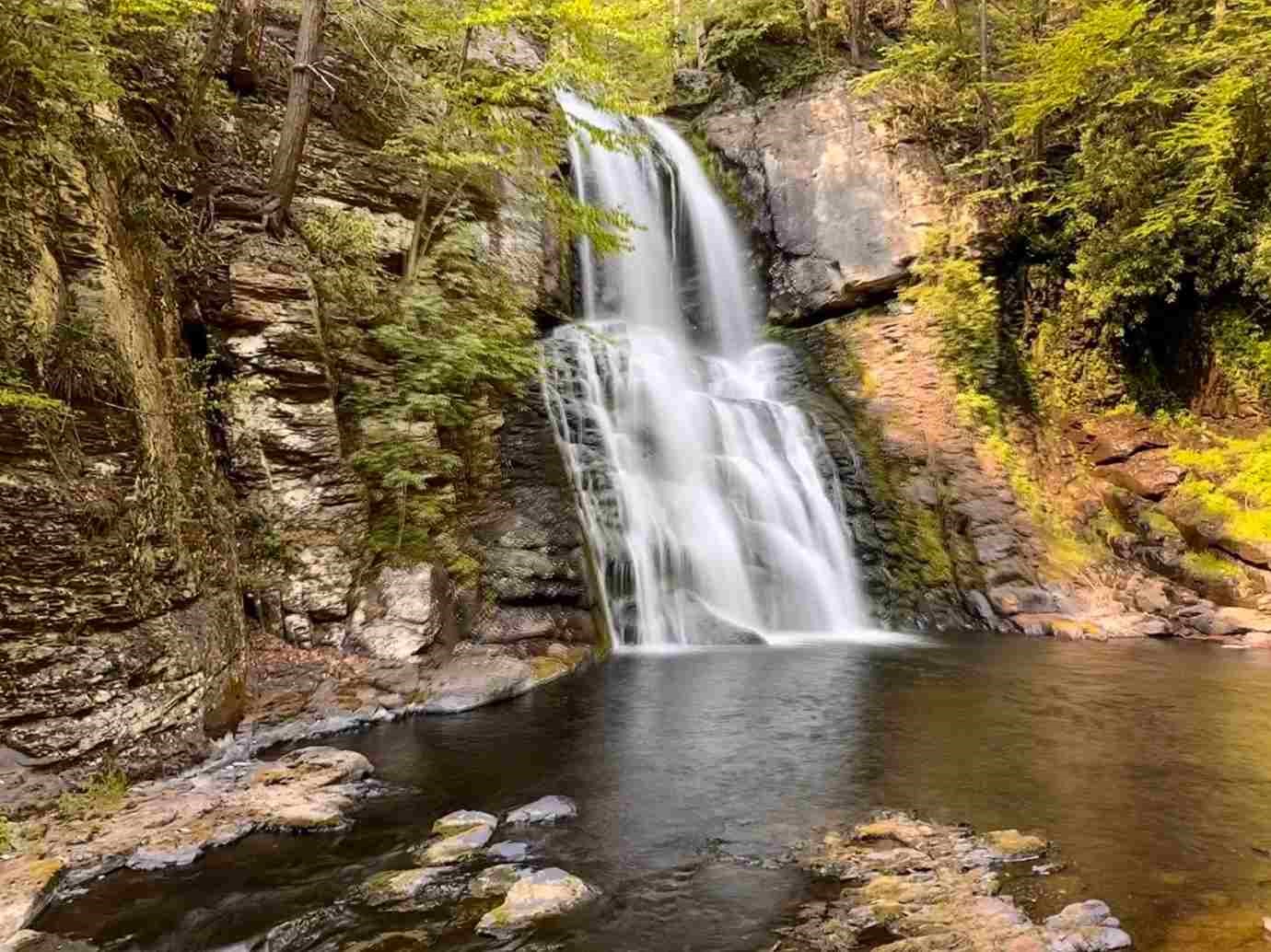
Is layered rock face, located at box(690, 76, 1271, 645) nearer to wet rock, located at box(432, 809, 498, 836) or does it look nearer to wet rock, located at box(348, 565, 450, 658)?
wet rock, located at box(348, 565, 450, 658)

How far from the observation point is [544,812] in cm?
520

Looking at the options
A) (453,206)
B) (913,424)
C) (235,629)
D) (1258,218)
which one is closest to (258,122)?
(453,206)

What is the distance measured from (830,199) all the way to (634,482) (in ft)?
32.0

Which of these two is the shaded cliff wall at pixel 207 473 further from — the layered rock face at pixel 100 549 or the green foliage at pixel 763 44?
the green foliage at pixel 763 44

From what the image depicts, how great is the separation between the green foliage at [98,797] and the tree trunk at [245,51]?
9637mm

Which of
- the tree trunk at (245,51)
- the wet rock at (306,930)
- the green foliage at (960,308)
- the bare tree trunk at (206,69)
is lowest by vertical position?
the wet rock at (306,930)

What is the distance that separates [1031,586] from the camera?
13.3m

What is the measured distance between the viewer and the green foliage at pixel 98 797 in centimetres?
490

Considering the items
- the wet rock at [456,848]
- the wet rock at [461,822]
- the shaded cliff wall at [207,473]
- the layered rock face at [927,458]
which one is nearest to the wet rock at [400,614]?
the shaded cliff wall at [207,473]

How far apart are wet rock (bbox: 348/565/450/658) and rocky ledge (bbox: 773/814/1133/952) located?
504 cm

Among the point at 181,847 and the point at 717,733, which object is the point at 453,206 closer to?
the point at 717,733

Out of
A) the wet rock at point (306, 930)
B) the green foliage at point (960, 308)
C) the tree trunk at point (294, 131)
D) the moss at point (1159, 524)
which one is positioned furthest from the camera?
the green foliage at point (960, 308)

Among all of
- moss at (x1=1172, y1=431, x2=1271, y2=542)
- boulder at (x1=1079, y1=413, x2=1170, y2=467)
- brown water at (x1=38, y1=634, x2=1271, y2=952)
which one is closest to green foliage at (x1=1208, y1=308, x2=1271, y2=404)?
moss at (x1=1172, y1=431, x2=1271, y2=542)

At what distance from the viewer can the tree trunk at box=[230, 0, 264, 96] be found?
1104 cm
